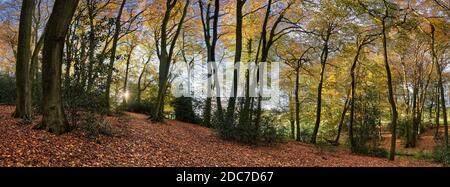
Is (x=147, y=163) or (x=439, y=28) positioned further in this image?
(x=439, y=28)

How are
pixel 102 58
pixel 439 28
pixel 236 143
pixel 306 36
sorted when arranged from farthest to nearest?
1. pixel 306 36
2. pixel 439 28
3. pixel 236 143
4. pixel 102 58

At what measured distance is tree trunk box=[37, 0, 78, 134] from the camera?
7508mm

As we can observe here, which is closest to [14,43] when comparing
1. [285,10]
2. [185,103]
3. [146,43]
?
[146,43]

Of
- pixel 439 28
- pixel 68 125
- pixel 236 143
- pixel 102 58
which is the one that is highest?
pixel 439 28

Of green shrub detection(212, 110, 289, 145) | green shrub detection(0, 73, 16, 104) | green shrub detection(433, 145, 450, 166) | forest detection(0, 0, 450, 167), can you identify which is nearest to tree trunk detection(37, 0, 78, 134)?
forest detection(0, 0, 450, 167)

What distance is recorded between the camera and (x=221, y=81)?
31.5 meters

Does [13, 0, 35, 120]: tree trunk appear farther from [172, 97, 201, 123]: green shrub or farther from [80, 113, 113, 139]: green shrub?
[172, 97, 201, 123]: green shrub

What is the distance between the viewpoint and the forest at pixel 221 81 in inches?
310

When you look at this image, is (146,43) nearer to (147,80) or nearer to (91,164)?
(147,80)

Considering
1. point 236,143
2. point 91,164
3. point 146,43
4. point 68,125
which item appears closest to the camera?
point 91,164

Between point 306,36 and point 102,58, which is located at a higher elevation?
point 306,36

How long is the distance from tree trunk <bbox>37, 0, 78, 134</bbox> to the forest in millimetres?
25

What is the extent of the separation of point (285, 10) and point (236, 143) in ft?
26.1

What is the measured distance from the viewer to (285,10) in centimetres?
1673
